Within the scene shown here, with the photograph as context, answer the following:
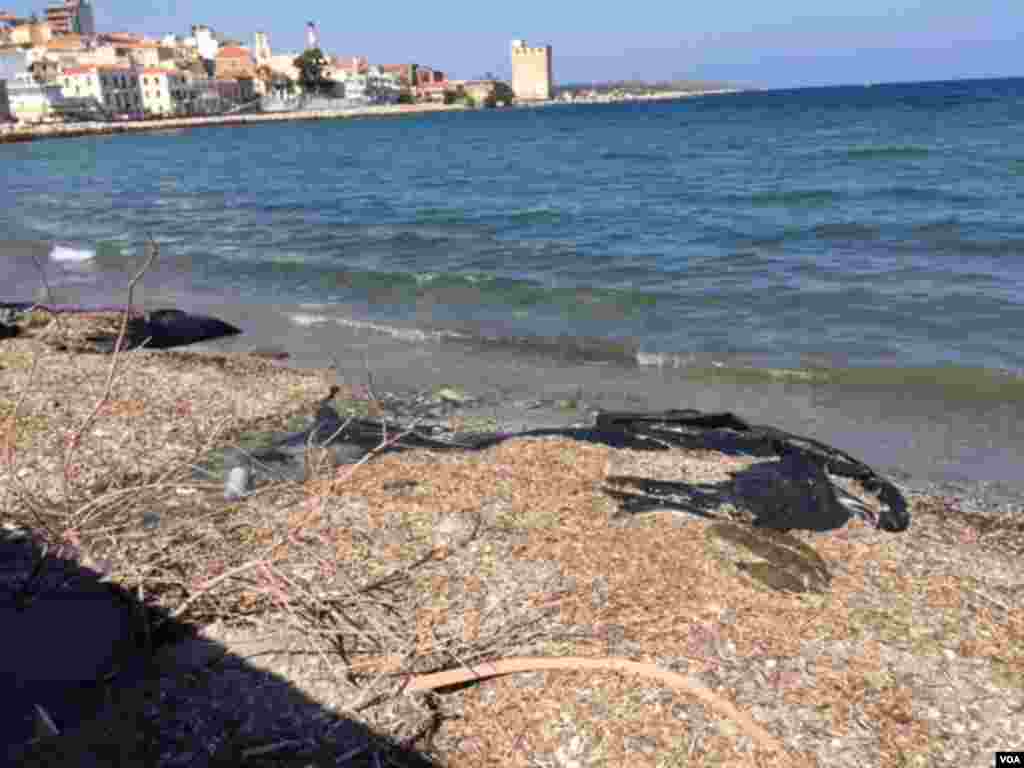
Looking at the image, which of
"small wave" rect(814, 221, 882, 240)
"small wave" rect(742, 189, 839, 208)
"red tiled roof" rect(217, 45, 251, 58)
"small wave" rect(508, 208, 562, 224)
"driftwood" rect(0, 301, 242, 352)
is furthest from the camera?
"red tiled roof" rect(217, 45, 251, 58)

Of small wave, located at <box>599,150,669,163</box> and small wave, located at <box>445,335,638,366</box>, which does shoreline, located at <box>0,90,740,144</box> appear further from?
small wave, located at <box>445,335,638,366</box>

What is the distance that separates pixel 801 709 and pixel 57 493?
5.71 meters

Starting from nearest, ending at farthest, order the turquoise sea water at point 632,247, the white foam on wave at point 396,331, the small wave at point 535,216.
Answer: the turquoise sea water at point 632,247 < the white foam on wave at point 396,331 < the small wave at point 535,216

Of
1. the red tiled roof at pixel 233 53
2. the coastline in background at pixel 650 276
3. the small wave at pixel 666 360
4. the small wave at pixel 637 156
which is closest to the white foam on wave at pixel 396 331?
the coastline in background at pixel 650 276

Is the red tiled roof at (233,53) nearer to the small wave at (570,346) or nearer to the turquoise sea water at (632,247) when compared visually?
the turquoise sea water at (632,247)

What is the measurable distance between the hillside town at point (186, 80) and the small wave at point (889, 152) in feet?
351

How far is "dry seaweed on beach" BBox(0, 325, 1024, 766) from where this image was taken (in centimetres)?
422

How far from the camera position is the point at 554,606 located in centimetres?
518

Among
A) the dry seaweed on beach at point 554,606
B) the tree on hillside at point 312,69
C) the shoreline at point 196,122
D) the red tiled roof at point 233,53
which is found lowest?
the dry seaweed on beach at point 554,606

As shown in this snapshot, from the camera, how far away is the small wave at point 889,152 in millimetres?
34844

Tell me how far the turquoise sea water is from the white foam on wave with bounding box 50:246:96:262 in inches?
5.3

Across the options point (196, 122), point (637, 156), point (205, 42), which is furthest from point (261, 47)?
point (637, 156)

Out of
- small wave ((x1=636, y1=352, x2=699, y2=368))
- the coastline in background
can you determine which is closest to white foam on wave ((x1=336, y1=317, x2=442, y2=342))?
the coastline in background

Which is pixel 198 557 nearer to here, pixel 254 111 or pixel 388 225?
pixel 388 225
